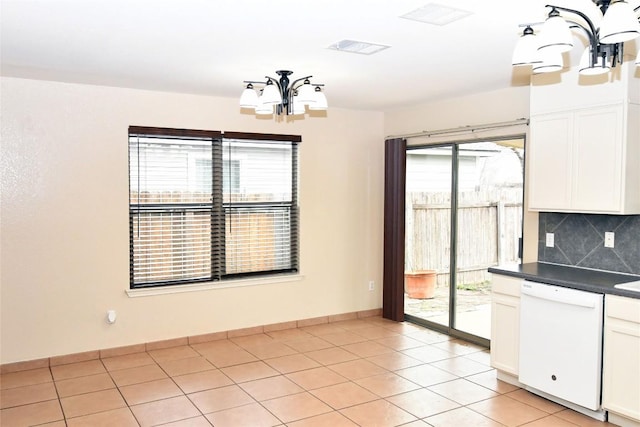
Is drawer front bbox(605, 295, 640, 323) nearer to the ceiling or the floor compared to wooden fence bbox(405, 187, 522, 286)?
nearer to the floor

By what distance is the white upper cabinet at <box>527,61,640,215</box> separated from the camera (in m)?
3.60

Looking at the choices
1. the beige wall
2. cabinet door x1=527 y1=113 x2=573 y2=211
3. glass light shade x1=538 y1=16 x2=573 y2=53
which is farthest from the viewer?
the beige wall

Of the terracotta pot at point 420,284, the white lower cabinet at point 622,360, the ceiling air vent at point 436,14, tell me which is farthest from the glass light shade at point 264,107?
the terracotta pot at point 420,284

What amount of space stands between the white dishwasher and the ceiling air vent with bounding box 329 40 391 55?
196 centimetres

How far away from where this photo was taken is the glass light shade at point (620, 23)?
1.95 meters

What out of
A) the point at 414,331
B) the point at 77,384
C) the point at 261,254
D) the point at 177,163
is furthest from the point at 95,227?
the point at 414,331

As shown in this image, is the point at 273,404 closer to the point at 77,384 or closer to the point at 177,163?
the point at 77,384

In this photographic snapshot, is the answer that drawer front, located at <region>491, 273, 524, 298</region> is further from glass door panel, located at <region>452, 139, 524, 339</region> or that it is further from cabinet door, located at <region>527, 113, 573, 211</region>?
glass door panel, located at <region>452, 139, 524, 339</region>

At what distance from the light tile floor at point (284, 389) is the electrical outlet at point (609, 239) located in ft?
4.00

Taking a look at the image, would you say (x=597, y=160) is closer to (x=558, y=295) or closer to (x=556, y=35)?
(x=558, y=295)

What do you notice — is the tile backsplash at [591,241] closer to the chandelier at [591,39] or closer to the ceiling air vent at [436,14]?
the chandelier at [591,39]

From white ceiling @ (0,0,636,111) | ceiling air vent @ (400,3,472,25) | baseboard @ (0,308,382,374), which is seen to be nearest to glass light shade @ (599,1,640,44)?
white ceiling @ (0,0,636,111)

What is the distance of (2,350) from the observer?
4363 mm

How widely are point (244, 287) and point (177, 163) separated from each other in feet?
4.60
